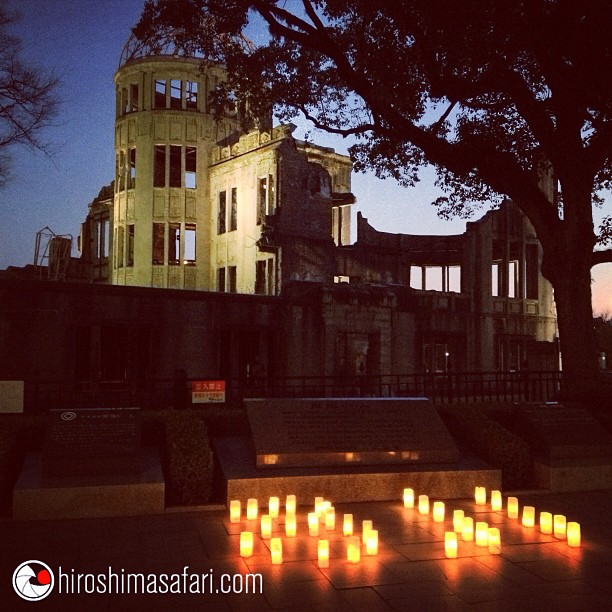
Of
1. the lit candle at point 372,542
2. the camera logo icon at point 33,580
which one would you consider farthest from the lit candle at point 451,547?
the camera logo icon at point 33,580

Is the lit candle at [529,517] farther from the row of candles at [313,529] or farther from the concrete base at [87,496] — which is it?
the concrete base at [87,496]

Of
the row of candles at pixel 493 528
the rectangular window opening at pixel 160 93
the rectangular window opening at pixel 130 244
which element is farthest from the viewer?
the rectangular window opening at pixel 130 244

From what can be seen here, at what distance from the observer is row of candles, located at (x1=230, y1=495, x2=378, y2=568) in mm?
6148

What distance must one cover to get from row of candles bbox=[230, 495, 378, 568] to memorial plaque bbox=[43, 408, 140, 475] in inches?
68.3

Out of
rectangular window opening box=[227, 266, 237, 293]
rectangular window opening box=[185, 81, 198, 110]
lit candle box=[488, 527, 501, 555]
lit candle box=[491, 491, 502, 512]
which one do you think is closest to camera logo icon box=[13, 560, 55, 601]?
lit candle box=[488, 527, 501, 555]

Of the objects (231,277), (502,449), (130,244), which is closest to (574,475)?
(502,449)

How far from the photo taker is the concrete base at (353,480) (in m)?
8.65

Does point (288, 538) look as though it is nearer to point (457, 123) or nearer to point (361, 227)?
point (457, 123)

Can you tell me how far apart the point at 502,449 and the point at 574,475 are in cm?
117

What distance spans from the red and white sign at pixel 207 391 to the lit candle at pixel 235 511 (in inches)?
220

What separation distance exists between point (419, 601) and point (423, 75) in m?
14.2

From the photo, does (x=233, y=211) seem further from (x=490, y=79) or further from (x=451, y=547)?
(x=451, y=547)

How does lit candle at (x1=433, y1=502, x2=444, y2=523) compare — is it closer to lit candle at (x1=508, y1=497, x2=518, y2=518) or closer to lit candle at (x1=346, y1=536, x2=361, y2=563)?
lit candle at (x1=508, y1=497, x2=518, y2=518)

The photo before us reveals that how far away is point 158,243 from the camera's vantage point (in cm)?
3431
